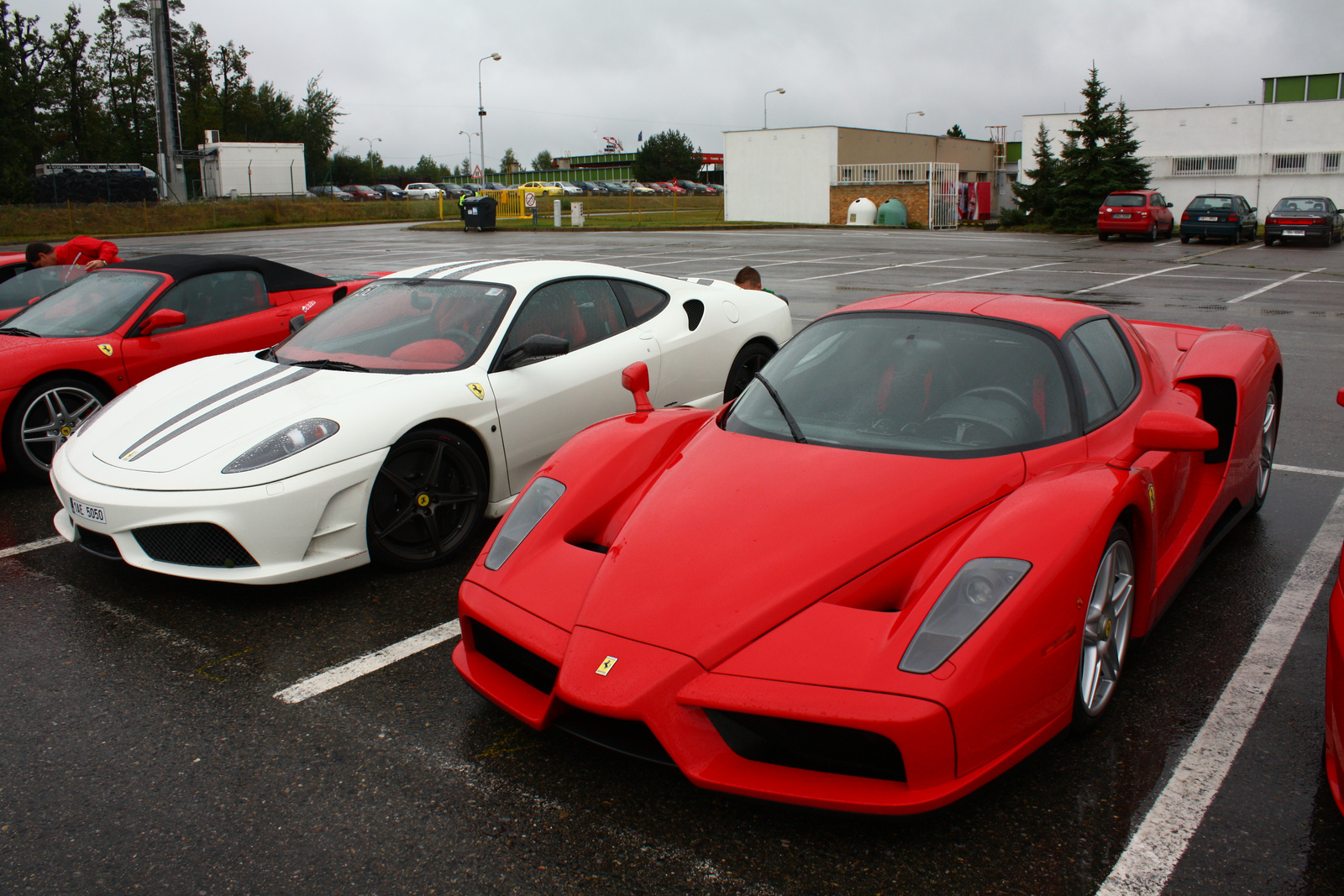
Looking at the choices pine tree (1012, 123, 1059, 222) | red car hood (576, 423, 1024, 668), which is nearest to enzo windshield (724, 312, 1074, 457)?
red car hood (576, 423, 1024, 668)

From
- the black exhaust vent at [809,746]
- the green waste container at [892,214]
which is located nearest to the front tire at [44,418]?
the black exhaust vent at [809,746]

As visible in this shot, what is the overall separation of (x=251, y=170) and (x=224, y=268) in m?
59.6

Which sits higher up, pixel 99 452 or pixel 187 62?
pixel 187 62

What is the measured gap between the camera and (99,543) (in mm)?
4188

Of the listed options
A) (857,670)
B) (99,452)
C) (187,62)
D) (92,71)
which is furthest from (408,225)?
(187,62)

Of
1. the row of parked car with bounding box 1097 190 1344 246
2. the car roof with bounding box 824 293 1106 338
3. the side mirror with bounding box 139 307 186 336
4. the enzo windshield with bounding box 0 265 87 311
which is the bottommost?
the side mirror with bounding box 139 307 186 336

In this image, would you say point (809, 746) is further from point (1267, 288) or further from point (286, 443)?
point (1267, 288)

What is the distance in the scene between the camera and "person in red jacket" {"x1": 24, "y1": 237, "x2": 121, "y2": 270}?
8.34m

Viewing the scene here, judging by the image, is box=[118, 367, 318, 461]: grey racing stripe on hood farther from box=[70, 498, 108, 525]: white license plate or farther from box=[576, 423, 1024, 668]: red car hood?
box=[576, 423, 1024, 668]: red car hood

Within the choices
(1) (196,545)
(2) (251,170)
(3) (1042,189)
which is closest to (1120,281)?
(1) (196,545)

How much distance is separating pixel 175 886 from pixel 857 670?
174cm

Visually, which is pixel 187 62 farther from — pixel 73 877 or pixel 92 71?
pixel 73 877

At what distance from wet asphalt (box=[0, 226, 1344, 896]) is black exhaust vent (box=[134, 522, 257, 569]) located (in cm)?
25

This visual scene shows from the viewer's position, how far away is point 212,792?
9.23ft
